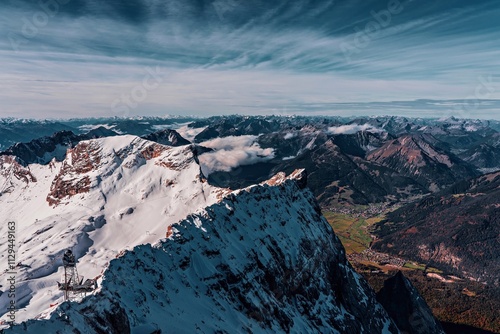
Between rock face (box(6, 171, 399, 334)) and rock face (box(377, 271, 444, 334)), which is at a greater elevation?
rock face (box(6, 171, 399, 334))

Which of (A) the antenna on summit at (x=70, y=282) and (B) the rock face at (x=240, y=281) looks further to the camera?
(B) the rock face at (x=240, y=281)

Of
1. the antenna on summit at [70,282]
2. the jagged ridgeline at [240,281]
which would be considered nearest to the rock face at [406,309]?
the jagged ridgeline at [240,281]

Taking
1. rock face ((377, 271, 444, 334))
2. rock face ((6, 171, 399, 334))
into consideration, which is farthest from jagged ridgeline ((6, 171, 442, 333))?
rock face ((377, 271, 444, 334))

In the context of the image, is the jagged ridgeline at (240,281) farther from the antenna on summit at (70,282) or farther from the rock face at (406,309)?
the rock face at (406,309)

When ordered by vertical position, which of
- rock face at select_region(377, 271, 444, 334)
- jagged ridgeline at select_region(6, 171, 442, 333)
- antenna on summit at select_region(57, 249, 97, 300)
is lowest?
rock face at select_region(377, 271, 444, 334)

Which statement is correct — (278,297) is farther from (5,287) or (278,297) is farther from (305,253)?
(5,287)

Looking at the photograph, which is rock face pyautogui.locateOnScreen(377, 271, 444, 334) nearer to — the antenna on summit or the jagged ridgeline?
the jagged ridgeline

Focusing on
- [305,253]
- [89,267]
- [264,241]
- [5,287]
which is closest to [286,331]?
[264,241]
